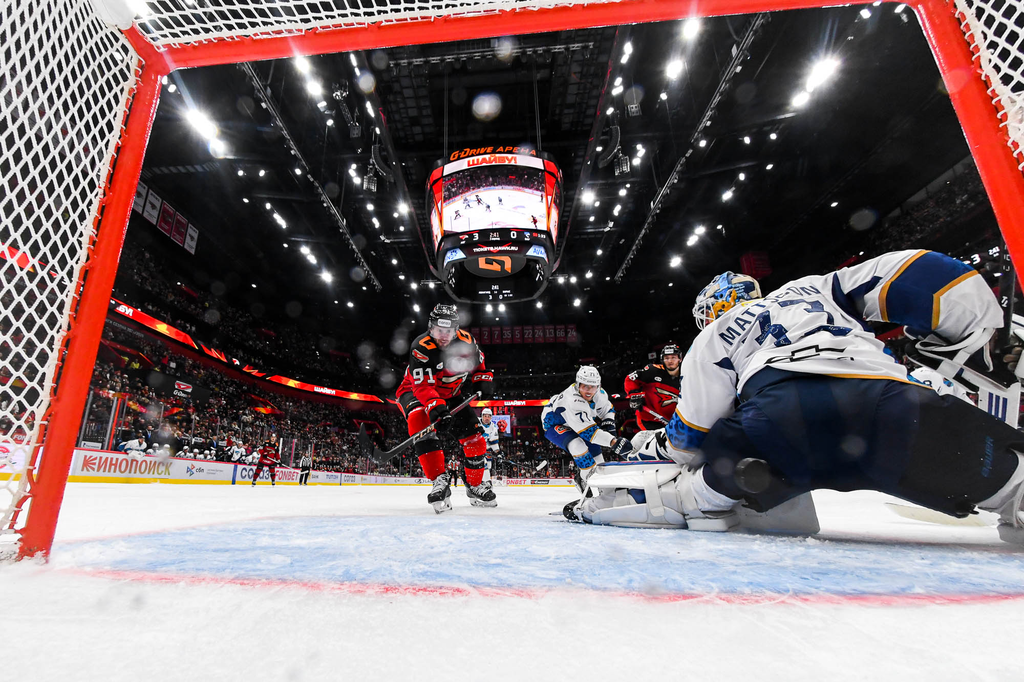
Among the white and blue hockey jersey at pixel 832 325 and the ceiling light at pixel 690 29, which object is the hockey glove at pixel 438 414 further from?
the ceiling light at pixel 690 29

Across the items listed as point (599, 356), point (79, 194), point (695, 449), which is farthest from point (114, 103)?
point (599, 356)

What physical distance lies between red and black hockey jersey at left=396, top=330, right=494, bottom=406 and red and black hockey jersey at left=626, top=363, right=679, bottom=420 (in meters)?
2.40

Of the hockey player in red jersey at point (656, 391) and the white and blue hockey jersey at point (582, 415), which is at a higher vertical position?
the hockey player in red jersey at point (656, 391)

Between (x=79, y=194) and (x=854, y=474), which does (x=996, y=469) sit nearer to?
(x=854, y=474)

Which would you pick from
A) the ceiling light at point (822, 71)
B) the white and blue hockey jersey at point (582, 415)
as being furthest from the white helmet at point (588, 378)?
the ceiling light at point (822, 71)

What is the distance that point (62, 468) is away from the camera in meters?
1.10

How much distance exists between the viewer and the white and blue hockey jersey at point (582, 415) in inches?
172

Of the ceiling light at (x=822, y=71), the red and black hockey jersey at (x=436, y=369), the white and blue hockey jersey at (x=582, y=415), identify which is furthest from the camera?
the ceiling light at (x=822, y=71)

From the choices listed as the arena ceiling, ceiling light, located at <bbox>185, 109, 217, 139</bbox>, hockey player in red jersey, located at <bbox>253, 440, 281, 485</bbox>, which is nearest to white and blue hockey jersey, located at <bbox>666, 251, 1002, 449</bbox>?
the arena ceiling

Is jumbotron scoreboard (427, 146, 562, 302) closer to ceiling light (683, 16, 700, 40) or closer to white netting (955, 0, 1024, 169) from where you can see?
ceiling light (683, 16, 700, 40)

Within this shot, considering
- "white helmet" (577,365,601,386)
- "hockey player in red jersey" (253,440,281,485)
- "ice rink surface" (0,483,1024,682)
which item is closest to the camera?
"ice rink surface" (0,483,1024,682)

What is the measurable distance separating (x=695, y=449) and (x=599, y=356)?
24301mm

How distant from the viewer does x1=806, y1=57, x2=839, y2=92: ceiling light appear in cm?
757

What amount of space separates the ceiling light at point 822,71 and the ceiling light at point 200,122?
10991 millimetres
